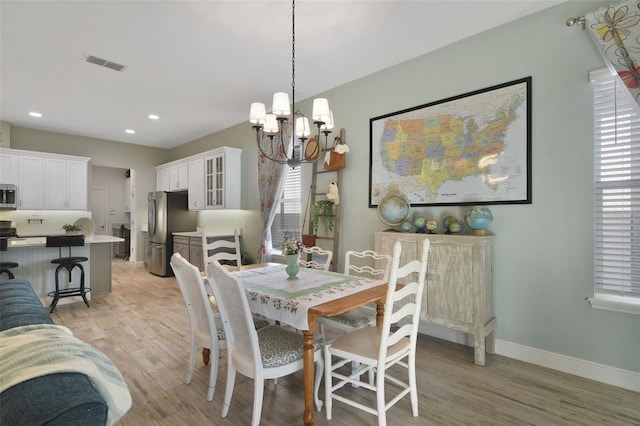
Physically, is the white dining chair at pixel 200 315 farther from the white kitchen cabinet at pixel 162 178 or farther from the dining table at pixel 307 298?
the white kitchen cabinet at pixel 162 178

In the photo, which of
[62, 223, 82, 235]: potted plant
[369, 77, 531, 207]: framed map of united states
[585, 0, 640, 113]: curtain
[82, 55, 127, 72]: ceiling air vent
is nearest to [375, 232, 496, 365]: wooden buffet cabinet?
[369, 77, 531, 207]: framed map of united states

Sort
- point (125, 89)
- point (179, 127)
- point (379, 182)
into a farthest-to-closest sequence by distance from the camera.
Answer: point (179, 127), point (125, 89), point (379, 182)

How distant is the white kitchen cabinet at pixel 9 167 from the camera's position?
5.55 metres

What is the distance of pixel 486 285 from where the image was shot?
2744 millimetres

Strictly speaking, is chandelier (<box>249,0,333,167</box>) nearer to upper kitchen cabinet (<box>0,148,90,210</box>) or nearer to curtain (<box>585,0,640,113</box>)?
curtain (<box>585,0,640,113</box>)

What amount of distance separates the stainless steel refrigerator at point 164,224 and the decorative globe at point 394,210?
4.76m

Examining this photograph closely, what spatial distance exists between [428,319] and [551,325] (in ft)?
3.16

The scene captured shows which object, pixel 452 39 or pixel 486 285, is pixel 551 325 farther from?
pixel 452 39

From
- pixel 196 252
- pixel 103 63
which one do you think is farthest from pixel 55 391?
pixel 196 252

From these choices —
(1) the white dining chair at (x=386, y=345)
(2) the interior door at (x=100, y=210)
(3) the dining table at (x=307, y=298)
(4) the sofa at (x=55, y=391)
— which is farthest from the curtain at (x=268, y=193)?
(2) the interior door at (x=100, y=210)

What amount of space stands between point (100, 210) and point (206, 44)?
8314 millimetres

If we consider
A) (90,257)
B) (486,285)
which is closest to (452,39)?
(486,285)

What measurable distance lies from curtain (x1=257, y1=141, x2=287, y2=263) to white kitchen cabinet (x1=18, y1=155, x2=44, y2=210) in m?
4.28

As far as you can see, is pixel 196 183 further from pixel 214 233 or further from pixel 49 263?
pixel 49 263
